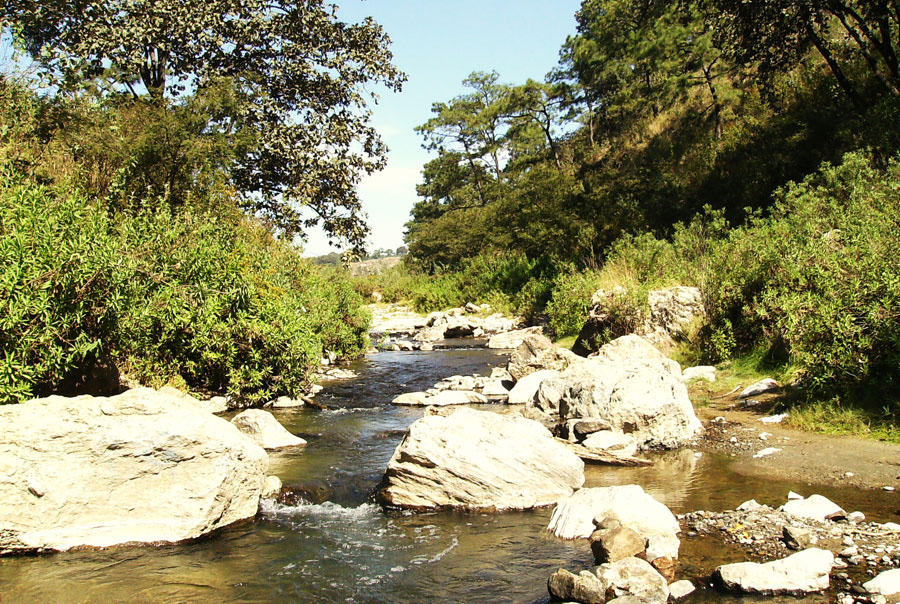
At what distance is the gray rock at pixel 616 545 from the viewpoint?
4.95 metres

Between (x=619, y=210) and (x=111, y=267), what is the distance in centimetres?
2015

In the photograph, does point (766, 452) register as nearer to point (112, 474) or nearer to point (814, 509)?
point (814, 509)

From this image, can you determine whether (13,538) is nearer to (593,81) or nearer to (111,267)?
(111,267)

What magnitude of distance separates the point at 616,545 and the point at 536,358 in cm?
933

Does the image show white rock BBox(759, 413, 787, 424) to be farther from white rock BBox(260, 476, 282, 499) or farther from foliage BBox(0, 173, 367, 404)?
foliage BBox(0, 173, 367, 404)

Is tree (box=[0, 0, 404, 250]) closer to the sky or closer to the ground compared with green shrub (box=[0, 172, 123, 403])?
closer to the sky

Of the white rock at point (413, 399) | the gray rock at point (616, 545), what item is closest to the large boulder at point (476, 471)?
the gray rock at point (616, 545)

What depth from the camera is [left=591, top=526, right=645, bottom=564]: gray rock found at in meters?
4.95

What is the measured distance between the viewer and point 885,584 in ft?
13.7

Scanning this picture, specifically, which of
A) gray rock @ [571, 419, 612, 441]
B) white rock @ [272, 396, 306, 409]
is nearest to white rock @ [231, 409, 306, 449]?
white rock @ [272, 396, 306, 409]

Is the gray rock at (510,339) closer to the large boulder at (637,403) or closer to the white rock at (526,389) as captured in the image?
the white rock at (526,389)

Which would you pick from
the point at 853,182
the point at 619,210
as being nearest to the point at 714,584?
the point at 853,182

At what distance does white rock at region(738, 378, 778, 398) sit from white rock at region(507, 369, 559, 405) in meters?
3.28

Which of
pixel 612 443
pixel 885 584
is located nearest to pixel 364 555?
pixel 885 584
